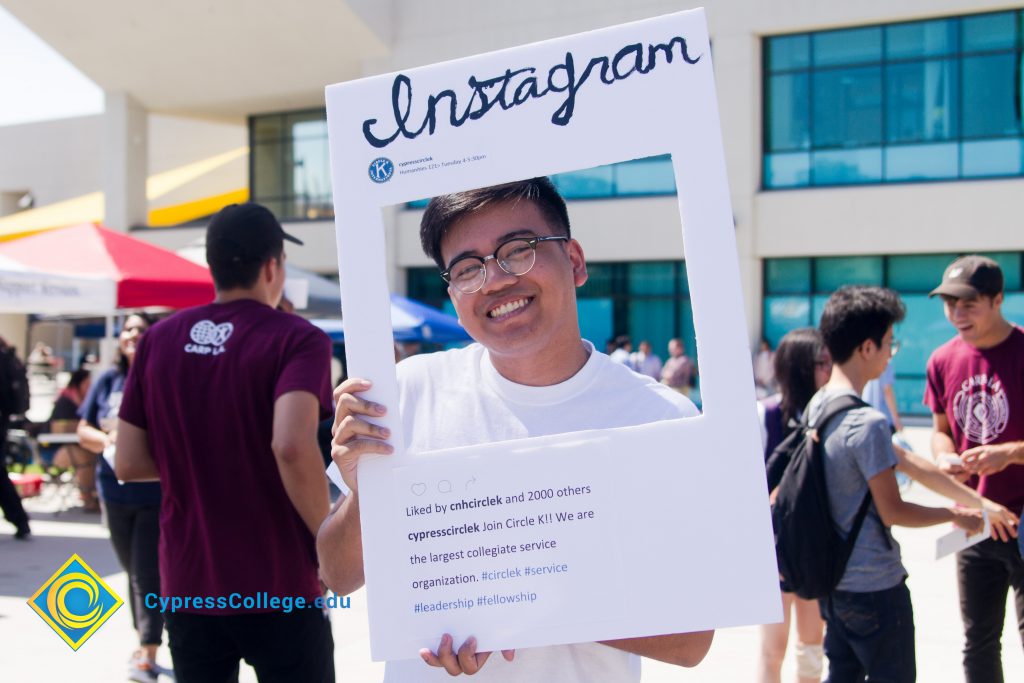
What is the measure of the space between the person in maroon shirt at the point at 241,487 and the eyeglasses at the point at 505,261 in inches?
40.3

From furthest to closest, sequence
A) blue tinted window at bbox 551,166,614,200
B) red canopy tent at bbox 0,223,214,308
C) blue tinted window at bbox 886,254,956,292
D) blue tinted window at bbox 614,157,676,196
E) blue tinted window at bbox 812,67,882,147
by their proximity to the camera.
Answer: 1. blue tinted window at bbox 551,166,614,200
2. blue tinted window at bbox 614,157,676,196
3. blue tinted window at bbox 812,67,882,147
4. blue tinted window at bbox 886,254,956,292
5. red canopy tent at bbox 0,223,214,308

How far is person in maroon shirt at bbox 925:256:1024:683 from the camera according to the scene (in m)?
3.57

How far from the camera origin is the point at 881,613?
9.95 ft

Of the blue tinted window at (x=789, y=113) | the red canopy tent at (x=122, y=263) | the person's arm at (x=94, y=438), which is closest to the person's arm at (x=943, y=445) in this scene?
the person's arm at (x=94, y=438)

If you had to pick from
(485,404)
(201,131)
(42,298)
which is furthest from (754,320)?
(201,131)

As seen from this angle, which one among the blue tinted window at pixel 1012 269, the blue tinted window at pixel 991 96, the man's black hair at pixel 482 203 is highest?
the blue tinted window at pixel 991 96

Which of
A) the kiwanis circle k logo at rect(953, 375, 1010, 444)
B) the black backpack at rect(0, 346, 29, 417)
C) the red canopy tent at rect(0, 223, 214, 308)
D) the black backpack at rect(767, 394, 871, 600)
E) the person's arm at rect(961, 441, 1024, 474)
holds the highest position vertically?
the red canopy tent at rect(0, 223, 214, 308)

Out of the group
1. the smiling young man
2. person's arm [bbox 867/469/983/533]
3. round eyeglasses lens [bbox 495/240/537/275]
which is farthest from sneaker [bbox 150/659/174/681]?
round eyeglasses lens [bbox 495/240/537/275]

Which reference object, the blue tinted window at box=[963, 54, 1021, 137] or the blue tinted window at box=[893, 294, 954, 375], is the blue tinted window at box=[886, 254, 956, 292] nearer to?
the blue tinted window at box=[893, 294, 954, 375]

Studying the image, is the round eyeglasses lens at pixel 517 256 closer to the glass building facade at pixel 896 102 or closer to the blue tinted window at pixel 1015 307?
the glass building facade at pixel 896 102

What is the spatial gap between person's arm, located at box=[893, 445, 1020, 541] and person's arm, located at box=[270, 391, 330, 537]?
2.03 meters

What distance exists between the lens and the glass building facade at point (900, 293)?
667 inches

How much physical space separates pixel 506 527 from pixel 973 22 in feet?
60.6

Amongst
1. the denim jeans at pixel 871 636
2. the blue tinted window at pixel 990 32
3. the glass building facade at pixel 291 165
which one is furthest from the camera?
the glass building facade at pixel 291 165
